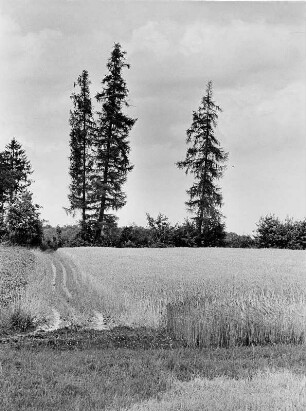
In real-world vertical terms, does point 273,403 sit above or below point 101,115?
below

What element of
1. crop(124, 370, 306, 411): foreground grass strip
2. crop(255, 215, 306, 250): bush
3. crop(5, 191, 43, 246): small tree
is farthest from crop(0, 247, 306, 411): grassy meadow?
crop(5, 191, 43, 246): small tree

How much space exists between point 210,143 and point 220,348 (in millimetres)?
44601

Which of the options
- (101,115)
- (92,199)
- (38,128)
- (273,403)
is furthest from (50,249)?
(273,403)

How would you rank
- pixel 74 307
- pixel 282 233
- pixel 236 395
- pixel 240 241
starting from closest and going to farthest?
pixel 236 395 → pixel 74 307 → pixel 282 233 → pixel 240 241

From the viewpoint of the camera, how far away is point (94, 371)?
7.70 metres

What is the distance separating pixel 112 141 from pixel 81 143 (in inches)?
170

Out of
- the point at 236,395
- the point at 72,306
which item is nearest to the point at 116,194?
the point at 72,306

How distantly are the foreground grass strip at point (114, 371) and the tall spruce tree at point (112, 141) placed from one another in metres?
45.2

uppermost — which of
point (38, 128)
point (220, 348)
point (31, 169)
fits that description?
point (31, 169)

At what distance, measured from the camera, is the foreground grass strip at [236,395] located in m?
6.20

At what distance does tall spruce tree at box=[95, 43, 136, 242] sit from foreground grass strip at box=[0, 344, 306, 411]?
45225 mm

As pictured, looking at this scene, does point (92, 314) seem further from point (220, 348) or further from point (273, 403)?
point (273, 403)

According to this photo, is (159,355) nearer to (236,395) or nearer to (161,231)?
(236,395)

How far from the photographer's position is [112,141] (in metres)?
55.7
